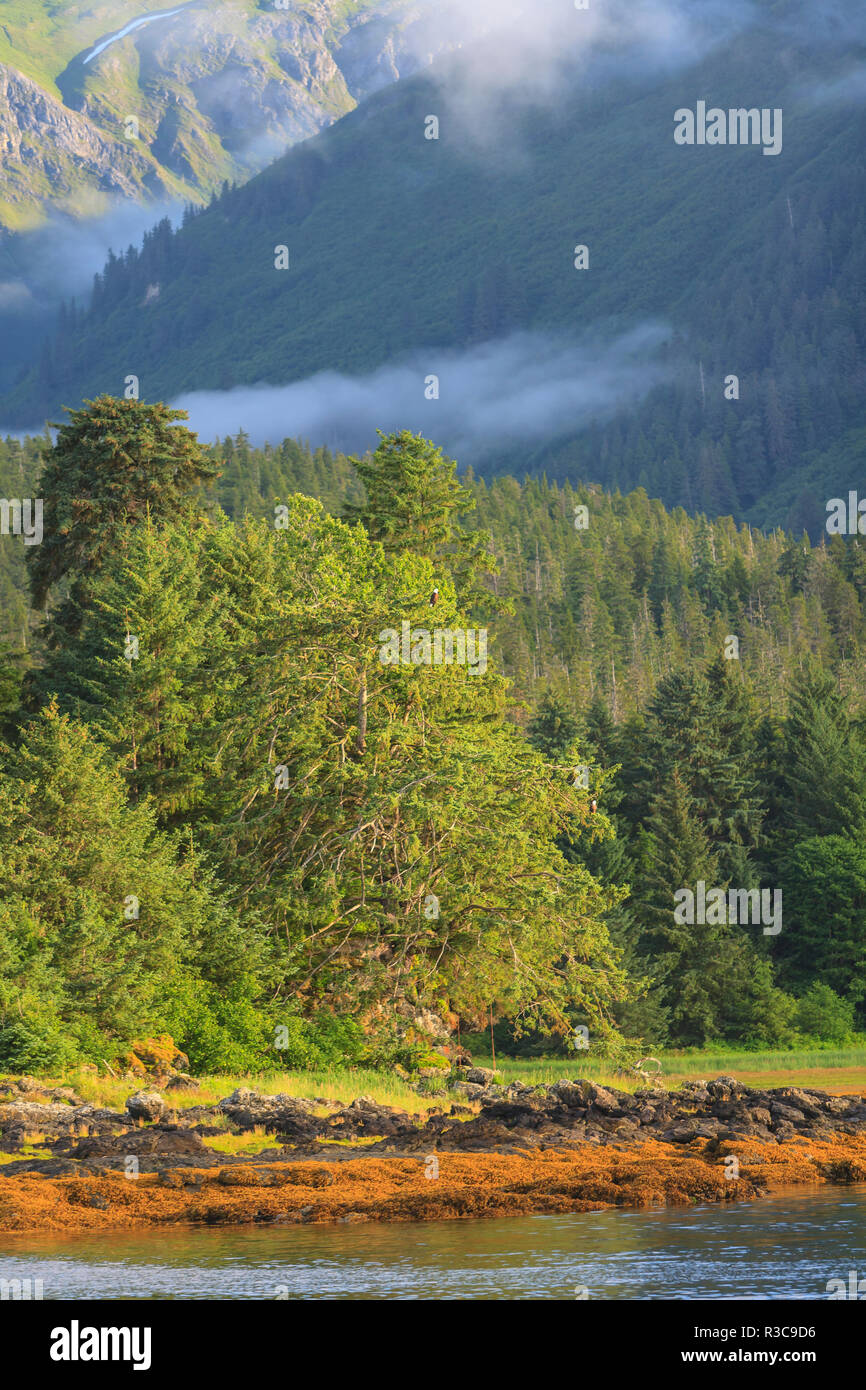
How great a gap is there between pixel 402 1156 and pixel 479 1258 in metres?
9.29

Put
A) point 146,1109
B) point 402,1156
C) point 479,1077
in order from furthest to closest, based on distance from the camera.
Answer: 1. point 479,1077
2. point 146,1109
3. point 402,1156

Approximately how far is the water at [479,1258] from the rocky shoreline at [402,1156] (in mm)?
956

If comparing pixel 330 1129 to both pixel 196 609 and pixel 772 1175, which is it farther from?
pixel 196 609

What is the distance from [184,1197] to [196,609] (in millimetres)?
37310

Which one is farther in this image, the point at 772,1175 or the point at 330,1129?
the point at 330,1129

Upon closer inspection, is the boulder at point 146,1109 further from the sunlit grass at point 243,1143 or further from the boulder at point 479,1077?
the boulder at point 479,1077

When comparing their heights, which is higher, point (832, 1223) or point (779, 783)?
point (779, 783)

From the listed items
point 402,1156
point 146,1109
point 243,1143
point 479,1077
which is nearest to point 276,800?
point 479,1077

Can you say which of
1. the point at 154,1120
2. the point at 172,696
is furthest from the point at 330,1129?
the point at 172,696

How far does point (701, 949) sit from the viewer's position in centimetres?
8312

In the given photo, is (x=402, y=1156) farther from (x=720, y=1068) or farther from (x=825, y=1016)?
(x=825, y=1016)

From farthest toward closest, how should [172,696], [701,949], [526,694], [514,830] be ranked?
[526,694]
[701,949]
[172,696]
[514,830]

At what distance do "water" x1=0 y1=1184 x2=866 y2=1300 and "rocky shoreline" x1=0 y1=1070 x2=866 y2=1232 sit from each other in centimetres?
96

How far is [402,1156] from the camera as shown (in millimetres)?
30453
